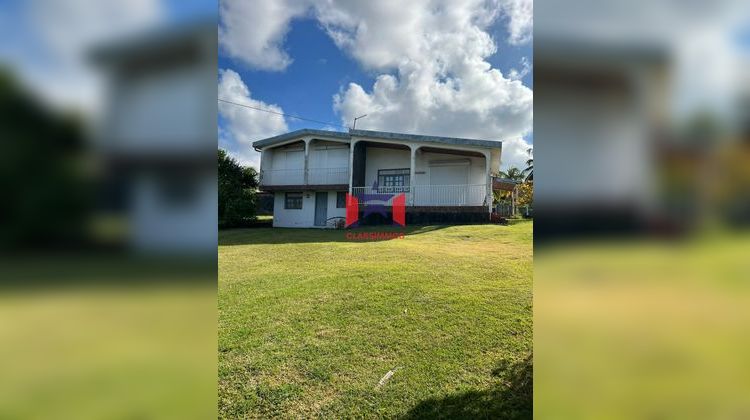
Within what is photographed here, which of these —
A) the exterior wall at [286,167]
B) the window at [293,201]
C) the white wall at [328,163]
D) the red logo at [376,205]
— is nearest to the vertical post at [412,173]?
the red logo at [376,205]

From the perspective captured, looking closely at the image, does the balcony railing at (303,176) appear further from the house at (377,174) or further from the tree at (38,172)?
the tree at (38,172)

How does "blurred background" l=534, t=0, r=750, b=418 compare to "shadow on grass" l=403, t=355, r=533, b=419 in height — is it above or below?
above

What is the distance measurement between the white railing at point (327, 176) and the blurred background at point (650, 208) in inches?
385

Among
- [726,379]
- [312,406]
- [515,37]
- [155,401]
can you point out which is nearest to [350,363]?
[312,406]

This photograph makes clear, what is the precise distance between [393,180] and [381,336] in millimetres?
6810

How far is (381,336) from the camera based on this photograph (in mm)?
2877

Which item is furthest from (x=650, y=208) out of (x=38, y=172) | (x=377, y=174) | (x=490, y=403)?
Answer: (x=377, y=174)

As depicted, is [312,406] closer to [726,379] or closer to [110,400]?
[110,400]

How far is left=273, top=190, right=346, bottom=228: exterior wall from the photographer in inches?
447

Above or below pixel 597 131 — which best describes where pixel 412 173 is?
above

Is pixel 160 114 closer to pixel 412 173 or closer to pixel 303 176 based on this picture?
pixel 412 173

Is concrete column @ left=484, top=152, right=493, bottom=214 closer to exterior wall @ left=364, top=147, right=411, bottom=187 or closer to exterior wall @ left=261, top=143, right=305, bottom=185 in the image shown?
exterior wall @ left=364, top=147, right=411, bottom=187

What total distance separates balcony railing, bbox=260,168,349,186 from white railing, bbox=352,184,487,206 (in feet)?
7.20

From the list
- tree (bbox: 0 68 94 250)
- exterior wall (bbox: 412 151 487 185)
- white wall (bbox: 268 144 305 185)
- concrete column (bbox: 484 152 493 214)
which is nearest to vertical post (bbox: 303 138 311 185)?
white wall (bbox: 268 144 305 185)
